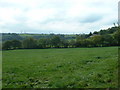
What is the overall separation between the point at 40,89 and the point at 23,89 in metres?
0.73

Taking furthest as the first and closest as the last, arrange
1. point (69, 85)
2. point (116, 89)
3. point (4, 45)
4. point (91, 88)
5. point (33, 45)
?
point (33, 45), point (4, 45), point (69, 85), point (91, 88), point (116, 89)

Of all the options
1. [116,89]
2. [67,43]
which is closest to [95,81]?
[116,89]

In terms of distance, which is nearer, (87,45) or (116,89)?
(116,89)

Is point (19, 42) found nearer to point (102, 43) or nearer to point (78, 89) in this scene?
point (102, 43)

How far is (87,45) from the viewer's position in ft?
281

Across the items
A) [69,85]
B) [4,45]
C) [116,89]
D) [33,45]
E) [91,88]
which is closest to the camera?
[116,89]

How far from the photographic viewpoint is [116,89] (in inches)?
236

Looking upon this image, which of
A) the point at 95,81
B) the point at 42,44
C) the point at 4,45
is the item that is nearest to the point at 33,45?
the point at 42,44

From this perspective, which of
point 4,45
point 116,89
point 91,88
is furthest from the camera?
point 4,45

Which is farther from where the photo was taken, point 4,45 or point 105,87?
point 4,45

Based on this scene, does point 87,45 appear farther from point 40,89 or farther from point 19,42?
point 40,89

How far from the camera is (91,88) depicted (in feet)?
20.9

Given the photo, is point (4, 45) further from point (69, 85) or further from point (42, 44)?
point (69, 85)

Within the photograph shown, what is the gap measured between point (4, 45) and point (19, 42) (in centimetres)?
937
